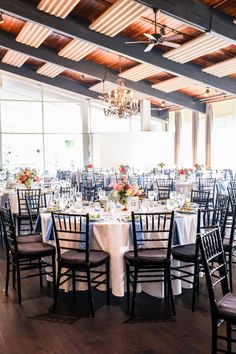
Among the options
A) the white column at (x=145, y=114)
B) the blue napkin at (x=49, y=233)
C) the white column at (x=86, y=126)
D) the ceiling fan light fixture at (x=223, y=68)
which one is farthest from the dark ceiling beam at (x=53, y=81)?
the blue napkin at (x=49, y=233)

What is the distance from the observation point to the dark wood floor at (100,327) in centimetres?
313

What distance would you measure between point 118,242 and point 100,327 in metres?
0.86

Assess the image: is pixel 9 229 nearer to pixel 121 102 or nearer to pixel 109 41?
pixel 109 41

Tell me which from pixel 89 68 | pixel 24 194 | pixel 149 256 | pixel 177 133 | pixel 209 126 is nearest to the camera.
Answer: pixel 149 256

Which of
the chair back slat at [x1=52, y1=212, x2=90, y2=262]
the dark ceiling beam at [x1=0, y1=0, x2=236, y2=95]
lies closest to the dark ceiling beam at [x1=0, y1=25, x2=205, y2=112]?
the dark ceiling beam at [x1=0, y1=0, x2=236, y2=95]

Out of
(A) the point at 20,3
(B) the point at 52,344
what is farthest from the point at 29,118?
(B) the point at 52,344

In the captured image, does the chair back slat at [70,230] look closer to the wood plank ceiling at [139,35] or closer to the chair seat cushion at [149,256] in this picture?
the chair seat cushion at [149,256]

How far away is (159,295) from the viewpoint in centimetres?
416

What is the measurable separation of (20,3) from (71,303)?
243 inches

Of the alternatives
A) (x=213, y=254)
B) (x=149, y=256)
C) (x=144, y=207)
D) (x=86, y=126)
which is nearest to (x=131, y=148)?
(x=86, y=126)

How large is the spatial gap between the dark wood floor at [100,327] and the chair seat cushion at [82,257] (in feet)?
1.64

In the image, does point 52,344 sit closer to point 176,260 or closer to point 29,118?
point 176,260

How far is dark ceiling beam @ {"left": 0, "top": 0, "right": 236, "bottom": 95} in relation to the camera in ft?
25.5

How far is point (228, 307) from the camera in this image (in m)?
2.51
